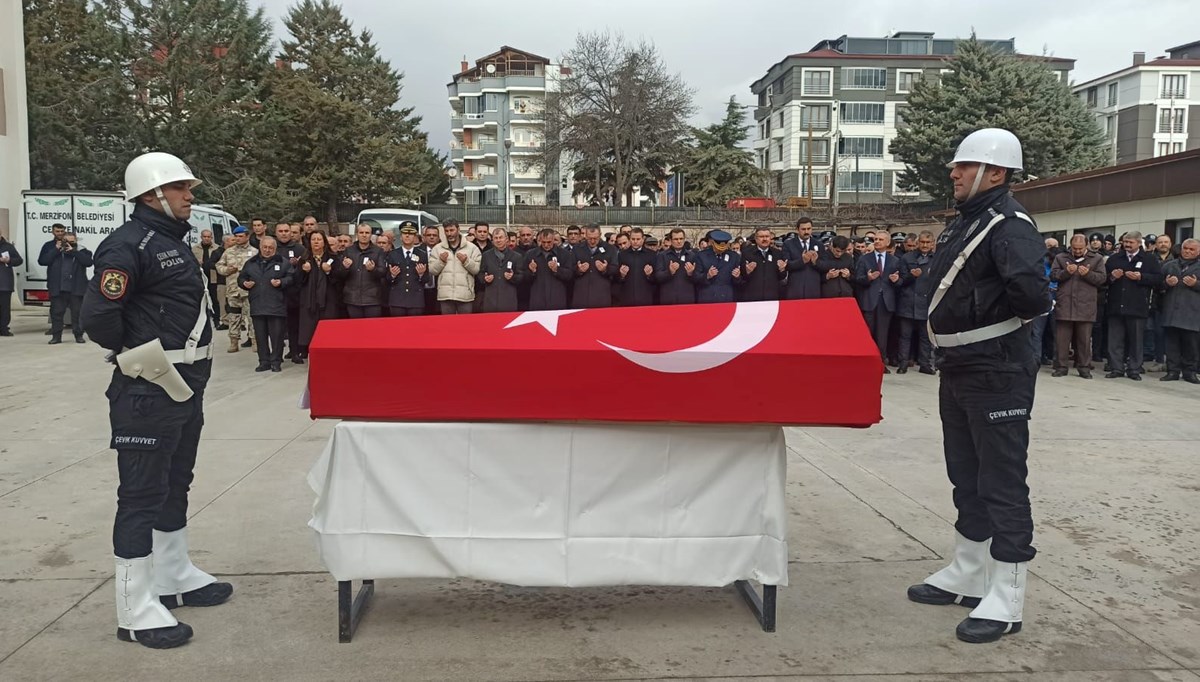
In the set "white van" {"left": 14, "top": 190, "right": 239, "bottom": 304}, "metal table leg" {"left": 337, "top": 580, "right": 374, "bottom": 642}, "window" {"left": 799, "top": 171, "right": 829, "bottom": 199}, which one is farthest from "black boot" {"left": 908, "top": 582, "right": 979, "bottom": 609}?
"window" {"left": 799, "top": 171, "right": 829, "bottom": 199}

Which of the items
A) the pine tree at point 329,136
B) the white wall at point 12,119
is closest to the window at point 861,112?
the pine tree at point 329,136

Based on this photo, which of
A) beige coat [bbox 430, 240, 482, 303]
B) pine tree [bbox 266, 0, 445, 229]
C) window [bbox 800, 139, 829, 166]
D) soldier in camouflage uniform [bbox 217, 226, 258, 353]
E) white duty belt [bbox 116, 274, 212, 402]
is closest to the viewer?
white duty belt [bbox 116, 274, 212, 402]

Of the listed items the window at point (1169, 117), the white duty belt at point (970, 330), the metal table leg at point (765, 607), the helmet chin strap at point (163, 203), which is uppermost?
the window at point (1169, 117)

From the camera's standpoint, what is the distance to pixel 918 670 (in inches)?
130

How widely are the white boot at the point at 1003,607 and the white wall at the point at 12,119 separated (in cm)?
2413

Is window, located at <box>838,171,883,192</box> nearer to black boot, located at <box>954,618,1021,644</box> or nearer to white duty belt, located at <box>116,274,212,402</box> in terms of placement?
black boot, located at <box>954,618,1021,644</box>

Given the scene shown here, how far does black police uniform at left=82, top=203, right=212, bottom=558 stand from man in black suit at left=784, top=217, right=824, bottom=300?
31.5ft

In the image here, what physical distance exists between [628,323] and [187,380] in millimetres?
1912

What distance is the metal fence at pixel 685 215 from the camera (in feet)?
139

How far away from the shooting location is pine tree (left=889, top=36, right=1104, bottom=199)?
1416 inches

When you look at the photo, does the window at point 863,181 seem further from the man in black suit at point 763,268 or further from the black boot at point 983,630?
the black boot at point 983,630

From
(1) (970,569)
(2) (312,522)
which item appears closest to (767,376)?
(1) (970,569)

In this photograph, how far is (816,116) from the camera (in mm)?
67938

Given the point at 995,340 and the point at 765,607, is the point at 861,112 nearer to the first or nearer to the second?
the point at 995,340
